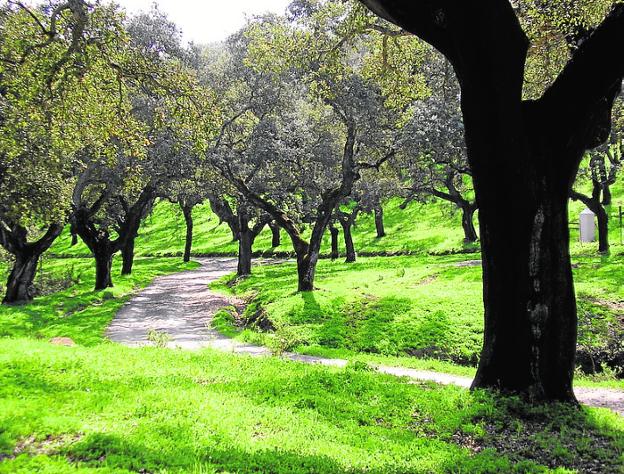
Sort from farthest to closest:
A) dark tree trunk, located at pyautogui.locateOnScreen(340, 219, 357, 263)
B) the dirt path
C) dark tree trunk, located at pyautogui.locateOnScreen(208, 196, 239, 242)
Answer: dark tree trunk, located at pyautogui.locateOnScreen(340, 219, 357, 263)
dark tree trunk, located at pyautogui.locateOnScreen(208, 196, 239, 242)
the dirt path

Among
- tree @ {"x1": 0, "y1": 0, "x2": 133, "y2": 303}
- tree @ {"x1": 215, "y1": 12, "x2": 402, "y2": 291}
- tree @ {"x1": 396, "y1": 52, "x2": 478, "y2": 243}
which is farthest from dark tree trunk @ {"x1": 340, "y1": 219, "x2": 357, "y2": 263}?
tree @ {"x1": 0, "y1": 0, "x2": 133, "y2": 303}

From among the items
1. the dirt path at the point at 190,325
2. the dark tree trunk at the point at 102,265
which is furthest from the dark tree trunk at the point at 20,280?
the dirt path at the point at 190,325

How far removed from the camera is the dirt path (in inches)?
487

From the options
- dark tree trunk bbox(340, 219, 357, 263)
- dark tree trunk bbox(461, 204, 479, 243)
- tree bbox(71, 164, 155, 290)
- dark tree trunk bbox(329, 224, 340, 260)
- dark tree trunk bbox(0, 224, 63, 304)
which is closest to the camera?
dark tree trunk bbox(0, 224, 63, 304)

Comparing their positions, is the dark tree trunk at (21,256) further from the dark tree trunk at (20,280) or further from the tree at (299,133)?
the tree at (299,133)

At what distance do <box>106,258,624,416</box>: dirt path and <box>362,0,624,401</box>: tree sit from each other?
2.70 meters

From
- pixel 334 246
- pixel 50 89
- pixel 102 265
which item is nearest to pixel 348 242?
pixel 334 246

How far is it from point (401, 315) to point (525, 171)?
505 inches

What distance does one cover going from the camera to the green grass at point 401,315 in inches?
683

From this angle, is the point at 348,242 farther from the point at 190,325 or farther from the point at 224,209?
the point at 190,325

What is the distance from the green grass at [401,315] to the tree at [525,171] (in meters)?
5.17

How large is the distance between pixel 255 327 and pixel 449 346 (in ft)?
28.2

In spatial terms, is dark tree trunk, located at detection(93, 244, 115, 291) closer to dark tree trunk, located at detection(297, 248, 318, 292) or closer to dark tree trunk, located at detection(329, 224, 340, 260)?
dark tree trunk, located at detection(297, 248, 318, 292)

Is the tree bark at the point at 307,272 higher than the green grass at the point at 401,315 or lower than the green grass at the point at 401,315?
higher
